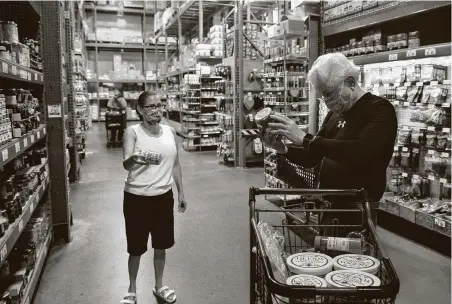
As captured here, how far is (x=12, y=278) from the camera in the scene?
2893 millimetres

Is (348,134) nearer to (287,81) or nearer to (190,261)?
(190,261)

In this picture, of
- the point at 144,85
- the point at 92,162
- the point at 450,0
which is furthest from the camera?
the point at 144,85

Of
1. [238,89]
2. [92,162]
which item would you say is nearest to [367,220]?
[238,89]

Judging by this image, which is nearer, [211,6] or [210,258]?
[210,258]

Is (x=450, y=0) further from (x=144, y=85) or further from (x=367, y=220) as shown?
(x=144, y=85)

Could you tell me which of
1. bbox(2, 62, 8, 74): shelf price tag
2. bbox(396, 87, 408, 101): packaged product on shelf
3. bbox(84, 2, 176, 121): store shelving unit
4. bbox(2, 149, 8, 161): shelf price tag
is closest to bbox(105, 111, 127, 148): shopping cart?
bbox(84, 2, 176, 121): store shelving unit

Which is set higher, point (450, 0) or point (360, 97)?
point (450, 0)

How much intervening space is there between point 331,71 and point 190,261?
2692 millimetres

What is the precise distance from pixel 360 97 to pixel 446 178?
292 cm

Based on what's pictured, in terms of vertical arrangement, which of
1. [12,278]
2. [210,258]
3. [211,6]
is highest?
[211,6]

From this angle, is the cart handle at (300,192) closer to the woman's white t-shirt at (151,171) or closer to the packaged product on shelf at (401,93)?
the woman's white t-shirt at (151,171)

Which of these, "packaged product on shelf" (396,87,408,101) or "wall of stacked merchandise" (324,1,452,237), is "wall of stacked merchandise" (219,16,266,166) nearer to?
"wall of stacked merchandise" (324,1,452,237)

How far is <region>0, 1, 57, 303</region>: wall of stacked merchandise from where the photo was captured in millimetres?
2648

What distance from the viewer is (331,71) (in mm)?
2041
